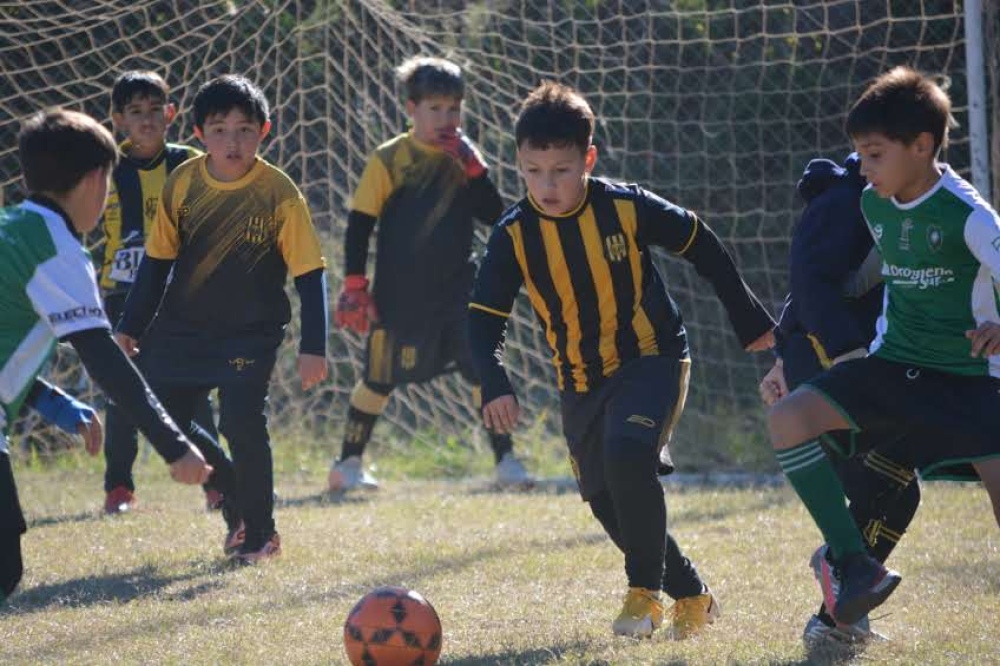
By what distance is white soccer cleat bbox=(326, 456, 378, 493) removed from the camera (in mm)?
7594

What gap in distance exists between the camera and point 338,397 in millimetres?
9312

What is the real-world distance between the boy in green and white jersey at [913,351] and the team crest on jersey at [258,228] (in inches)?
88.1

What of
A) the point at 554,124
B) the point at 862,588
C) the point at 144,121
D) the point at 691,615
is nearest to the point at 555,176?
the point at 554,124

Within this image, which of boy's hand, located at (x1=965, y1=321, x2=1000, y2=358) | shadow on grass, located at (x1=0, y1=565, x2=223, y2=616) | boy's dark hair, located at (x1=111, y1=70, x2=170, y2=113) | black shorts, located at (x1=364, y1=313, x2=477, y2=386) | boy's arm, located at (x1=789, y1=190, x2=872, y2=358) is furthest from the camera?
black shorts, located at (x1=364, y1=313, x2=477, y2=386)

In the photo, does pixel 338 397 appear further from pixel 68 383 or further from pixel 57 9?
pixel 57 9

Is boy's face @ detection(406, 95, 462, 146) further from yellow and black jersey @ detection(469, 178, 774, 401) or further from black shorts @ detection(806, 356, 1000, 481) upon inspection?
black shorts @ detection(806, 356, 1000, 481)

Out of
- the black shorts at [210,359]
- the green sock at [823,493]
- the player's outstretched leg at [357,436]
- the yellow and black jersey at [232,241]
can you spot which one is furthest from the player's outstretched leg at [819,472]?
the player's outstretched leg at [357,436]

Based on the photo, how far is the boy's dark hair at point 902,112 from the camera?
12.9ft

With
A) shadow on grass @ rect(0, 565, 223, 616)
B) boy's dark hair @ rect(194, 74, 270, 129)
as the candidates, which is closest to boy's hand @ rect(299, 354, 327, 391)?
shadow on grass @ rect(0, 565, 223, 616)

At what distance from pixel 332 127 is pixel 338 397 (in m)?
1.63

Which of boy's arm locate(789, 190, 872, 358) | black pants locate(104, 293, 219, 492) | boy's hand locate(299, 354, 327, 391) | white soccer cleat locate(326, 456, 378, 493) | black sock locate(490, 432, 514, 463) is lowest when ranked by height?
white soccer cleat locate(326, 456, 378, 493)

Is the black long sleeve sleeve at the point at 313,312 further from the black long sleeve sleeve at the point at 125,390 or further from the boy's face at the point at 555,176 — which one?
the black long sleeve sleeve at the point at 125,390

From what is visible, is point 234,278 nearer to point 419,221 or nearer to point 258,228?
point 258,228

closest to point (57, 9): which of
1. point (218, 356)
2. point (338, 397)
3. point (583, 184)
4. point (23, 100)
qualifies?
point (23, 100)
